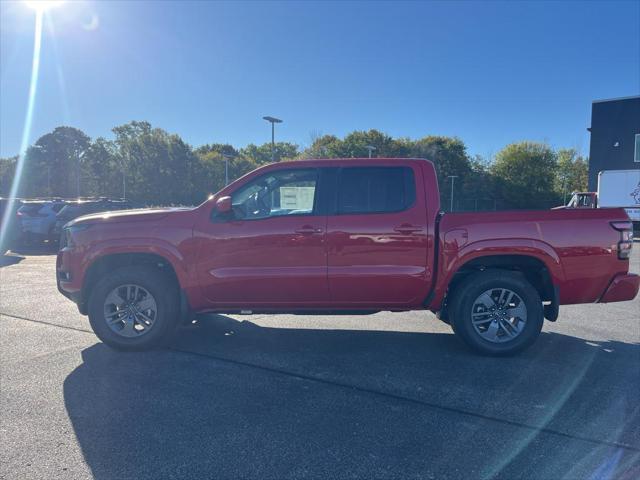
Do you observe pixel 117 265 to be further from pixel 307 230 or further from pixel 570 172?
pixel 570 172

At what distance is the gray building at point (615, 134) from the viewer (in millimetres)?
27812

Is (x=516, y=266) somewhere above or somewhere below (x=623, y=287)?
above

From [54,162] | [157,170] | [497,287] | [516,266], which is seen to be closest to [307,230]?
[497,287]

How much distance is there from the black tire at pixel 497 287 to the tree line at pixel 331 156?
1618 inches

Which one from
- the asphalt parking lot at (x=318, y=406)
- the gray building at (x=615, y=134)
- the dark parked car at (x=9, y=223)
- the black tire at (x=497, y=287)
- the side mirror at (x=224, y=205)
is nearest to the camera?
the asphalt parking lot at (x=318, y=406)

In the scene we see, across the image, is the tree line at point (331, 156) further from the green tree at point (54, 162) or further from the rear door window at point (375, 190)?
the rear door window at point (375, 190)

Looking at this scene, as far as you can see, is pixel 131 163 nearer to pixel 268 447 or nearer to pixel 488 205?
pixel 488 205

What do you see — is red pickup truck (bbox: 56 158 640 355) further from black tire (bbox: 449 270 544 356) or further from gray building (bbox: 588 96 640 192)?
gray building (bbox: 588 96 640 192)

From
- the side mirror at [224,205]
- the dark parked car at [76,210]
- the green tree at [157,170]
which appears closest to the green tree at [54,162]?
the green tree at [157,170]

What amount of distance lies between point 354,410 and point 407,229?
1.94m

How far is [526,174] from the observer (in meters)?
48.3

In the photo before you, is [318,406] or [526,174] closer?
[318,406]

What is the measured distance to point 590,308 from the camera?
744 cm

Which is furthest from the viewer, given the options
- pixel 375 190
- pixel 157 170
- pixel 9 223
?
pixel 157 170
